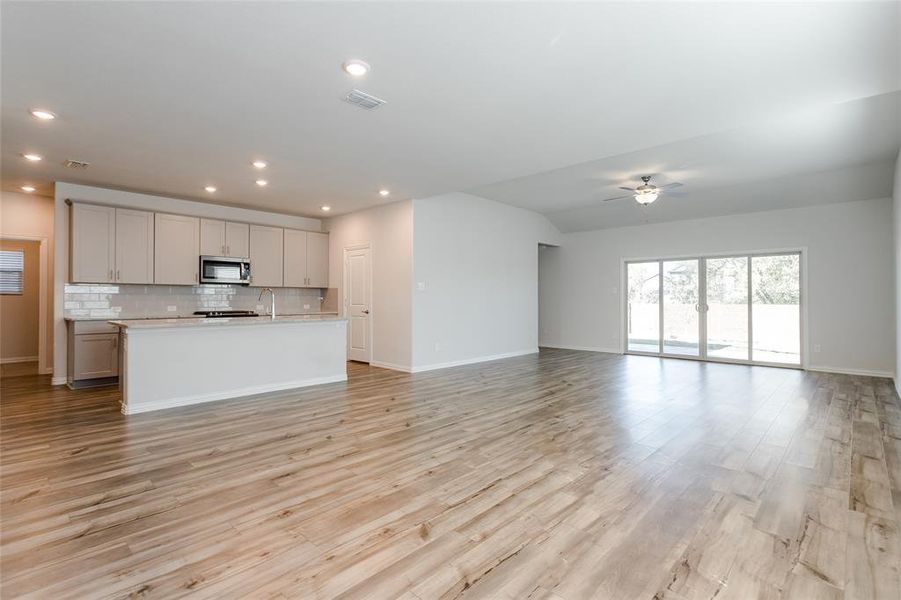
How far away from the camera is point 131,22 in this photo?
2383mm

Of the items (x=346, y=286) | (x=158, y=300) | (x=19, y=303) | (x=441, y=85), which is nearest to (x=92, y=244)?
(x=158, y=300)

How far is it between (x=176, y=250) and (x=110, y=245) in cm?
79

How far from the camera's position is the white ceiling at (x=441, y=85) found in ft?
7.73

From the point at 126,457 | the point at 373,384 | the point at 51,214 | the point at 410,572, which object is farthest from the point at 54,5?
the point at 51,214

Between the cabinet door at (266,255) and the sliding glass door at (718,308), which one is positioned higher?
the cabinet door at (266,255)

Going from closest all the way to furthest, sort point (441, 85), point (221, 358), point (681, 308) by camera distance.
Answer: point (441, 85), point (221, 358), point (681, 308)

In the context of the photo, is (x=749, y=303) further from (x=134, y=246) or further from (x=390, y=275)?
(x=134, y=246)

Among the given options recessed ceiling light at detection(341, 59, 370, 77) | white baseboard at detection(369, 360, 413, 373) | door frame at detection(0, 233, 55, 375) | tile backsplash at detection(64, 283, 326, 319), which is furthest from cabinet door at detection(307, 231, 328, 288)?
recessed ceiling light at detection(341, 59, 370, 77)

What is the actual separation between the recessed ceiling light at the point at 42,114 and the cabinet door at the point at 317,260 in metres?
4.48

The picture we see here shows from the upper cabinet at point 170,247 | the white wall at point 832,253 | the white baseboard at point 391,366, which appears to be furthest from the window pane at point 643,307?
the upper cabinet at point 170,247

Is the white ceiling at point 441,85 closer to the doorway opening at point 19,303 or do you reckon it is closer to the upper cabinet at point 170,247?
the upper cabinet at point 170,247

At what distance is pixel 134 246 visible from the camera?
6.14 meters

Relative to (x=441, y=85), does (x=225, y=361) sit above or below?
below

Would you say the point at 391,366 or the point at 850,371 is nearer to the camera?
the point at 850,371
